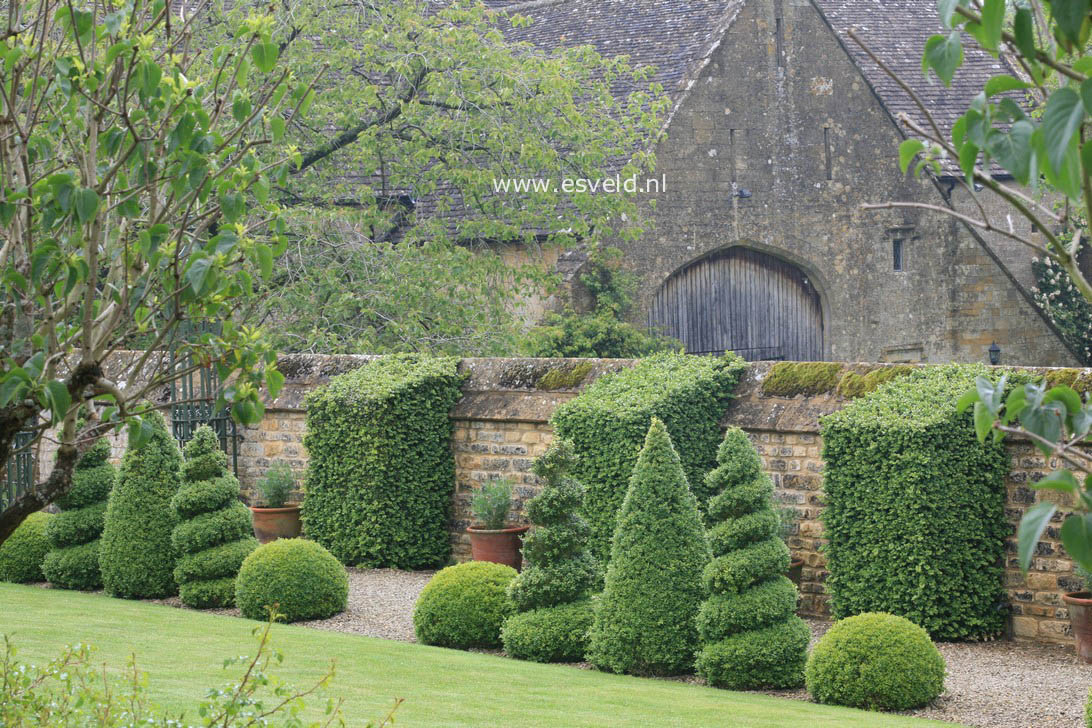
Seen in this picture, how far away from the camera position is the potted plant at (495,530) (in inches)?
462

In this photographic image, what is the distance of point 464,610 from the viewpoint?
9.41m

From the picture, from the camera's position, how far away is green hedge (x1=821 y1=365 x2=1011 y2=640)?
9.28 meters

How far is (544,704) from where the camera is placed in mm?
7148

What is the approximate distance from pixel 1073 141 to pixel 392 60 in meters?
15.3

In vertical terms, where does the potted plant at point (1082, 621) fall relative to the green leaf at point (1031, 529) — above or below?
below

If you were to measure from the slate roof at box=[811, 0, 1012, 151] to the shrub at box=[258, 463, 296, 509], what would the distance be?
537 inches

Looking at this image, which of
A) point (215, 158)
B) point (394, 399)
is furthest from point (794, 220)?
point (215, 158)

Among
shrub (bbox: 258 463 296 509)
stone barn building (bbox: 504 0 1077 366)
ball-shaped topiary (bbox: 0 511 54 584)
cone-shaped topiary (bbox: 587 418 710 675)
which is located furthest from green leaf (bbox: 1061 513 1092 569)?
stone barn building (bbox: 504 0 1077 366)

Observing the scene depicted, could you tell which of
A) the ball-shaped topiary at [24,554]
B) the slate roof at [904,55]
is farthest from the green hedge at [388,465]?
the slate roof at [904,55]

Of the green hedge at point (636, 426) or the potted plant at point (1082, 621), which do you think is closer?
the potted plant at point (1082, 621)

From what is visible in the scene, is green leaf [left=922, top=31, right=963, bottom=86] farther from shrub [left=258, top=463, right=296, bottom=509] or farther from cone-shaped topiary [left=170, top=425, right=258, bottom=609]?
shrub [left=258, top=463, right=296, bottom=509]

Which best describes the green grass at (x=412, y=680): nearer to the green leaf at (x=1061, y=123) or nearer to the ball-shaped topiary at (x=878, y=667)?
the ball-shaped topiary at (x=878, y=667)

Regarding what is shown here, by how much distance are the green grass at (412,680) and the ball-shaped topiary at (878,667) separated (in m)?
0.20

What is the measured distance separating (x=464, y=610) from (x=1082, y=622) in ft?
13.6
